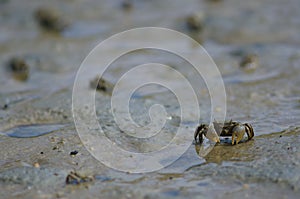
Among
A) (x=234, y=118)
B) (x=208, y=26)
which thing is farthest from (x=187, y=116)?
(x=208, y=26)

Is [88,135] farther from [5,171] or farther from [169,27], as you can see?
[169,27]

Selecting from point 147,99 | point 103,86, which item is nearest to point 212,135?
point 147,99

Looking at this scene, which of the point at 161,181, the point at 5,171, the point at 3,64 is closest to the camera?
the point at 161,181

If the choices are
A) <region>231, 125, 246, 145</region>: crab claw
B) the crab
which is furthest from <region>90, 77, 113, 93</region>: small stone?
<region>231, 125, 246, 145</region>: crab claw

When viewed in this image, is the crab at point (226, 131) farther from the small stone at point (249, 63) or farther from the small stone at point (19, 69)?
the small stone at point (19, 69)

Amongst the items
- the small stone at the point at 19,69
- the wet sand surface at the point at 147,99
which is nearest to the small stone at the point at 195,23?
the wet sand surface at the point at 147,99

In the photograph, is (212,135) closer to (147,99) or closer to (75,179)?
(75,179)

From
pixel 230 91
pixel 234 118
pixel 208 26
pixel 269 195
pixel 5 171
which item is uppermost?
pixel 208 26
